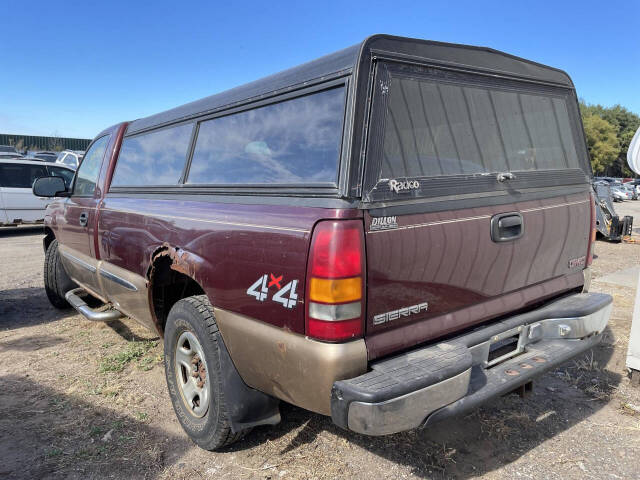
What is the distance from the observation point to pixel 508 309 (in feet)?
8.67

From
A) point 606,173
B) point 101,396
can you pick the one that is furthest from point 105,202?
point 606,173

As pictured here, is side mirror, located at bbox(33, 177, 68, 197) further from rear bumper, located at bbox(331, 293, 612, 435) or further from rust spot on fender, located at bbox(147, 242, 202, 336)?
rear bumper, located at bbox(331, 293, 612, 435)

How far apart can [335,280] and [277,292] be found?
13.1 inches

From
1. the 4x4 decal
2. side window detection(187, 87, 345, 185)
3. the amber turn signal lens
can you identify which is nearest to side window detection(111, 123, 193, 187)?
side window detection(187, 87, 345, 185)

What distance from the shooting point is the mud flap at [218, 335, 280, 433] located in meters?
2.46

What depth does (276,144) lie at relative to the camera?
8.14 ft

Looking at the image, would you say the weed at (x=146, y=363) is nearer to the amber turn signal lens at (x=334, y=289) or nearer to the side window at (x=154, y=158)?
the side window at (x=154, y=158)

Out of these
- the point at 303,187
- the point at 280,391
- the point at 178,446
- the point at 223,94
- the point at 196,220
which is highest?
the point at 223,94

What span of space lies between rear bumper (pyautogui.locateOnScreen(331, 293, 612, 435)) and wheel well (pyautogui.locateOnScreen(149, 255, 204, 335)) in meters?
1.50

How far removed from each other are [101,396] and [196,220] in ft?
5.55

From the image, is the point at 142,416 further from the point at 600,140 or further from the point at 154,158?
the point at 600,140

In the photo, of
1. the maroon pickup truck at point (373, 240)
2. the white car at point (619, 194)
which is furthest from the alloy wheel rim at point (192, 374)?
the white car at point (619, 194)

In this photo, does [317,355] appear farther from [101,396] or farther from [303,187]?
[101,396]

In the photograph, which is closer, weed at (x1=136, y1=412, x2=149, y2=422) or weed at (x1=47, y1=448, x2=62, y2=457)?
weed at (x1=47, y1=448, x2=62, y2=457)
